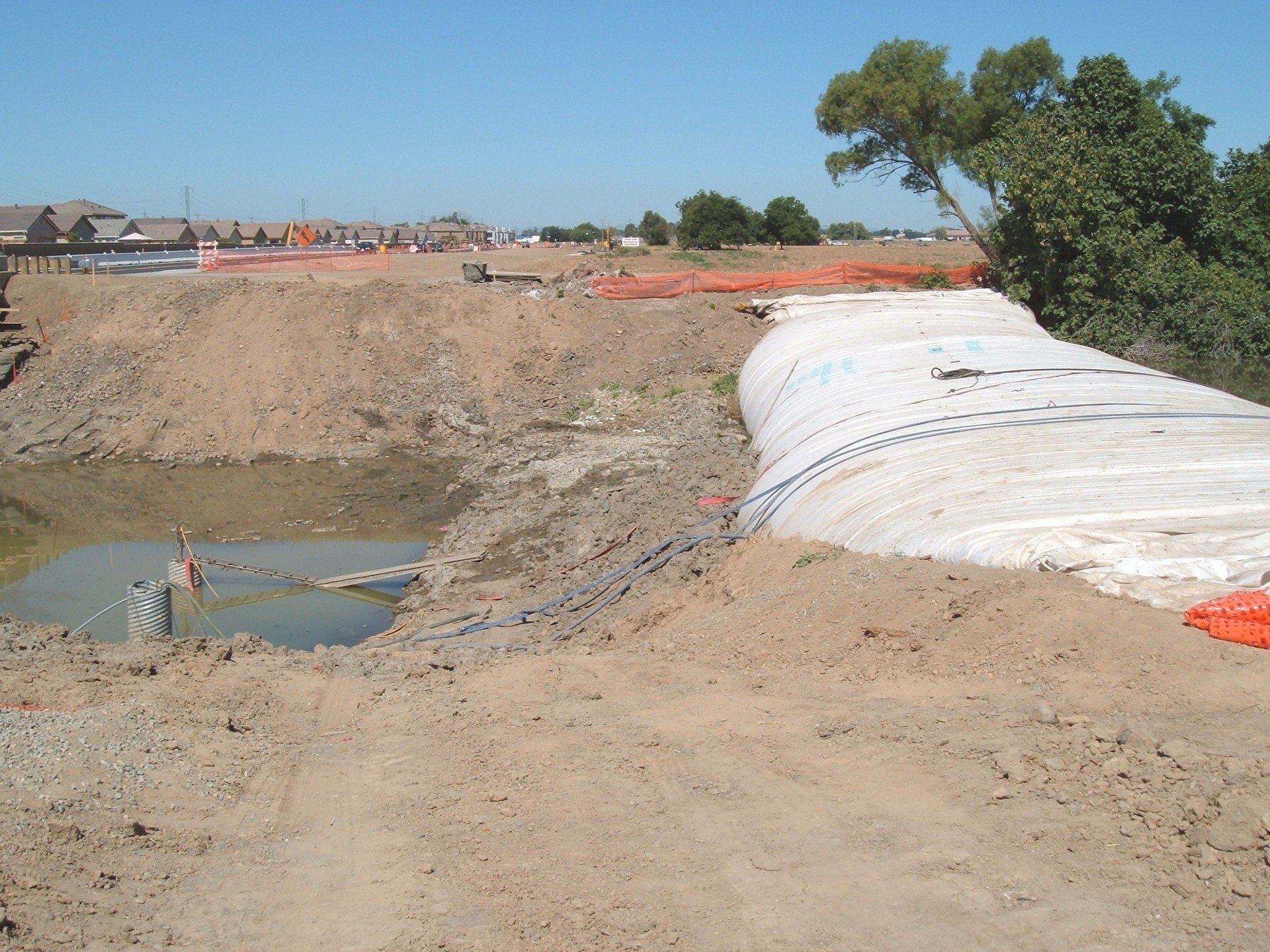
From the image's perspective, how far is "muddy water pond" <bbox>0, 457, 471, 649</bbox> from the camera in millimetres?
11977

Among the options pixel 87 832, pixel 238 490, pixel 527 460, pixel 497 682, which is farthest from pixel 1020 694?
pixel 238 490

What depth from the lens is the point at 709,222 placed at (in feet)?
146

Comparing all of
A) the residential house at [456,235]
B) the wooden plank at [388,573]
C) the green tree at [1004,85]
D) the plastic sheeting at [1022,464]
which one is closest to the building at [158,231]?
the residential house at [456,235]

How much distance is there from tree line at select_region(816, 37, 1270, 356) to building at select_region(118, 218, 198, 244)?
4270 cm

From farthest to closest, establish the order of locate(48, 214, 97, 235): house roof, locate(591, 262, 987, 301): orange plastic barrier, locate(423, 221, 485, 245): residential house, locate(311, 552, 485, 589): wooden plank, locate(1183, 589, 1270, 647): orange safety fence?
locate(423, 221, 485, 245): residential house
locate(48, 214, 97, 235): house roof
locate(591, 262, 987, 301): orange plastic barrier
locate(311, 552, 485, 589): wooden plank
locate(1183, 589, 1270, 647): orange safety fence

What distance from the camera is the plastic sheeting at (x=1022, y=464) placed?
6477 millimetres

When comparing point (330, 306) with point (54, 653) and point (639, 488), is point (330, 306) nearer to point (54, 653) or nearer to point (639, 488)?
point (639, 488)

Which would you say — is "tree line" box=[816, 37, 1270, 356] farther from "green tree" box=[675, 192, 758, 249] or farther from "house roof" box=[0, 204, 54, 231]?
"house roof" box=[0, 204, 54, 231]

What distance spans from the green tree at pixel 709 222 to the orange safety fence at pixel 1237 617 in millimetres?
39884

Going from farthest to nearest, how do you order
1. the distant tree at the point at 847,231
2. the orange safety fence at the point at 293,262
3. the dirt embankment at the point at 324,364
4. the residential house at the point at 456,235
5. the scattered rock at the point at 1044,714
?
1. the distant tree at the point at 847,231
2. the residential house at the point at 456,235
3. the orange safety fence at the point at 293,262
4. the dirt embankment at the point at 324,364
5. the scattered rock at the point at 1044,714

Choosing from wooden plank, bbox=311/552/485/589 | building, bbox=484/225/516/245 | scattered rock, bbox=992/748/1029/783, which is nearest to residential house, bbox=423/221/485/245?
building, bbox=484/225/516/245

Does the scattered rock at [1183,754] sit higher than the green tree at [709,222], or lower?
lower

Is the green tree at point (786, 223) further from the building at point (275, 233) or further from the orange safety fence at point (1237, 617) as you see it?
the orange safety fence at point (1237, 617)

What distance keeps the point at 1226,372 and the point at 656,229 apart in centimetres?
3959
